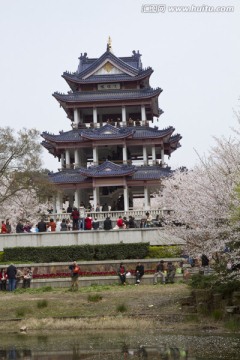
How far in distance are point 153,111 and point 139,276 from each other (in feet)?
109

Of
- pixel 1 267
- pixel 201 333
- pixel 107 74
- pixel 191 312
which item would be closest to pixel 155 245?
pixel 1 267

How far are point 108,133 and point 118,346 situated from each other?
38.1 meters

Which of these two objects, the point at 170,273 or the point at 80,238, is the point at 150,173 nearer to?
the point at 80,238

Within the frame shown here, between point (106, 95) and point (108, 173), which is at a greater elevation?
point (106, 95)

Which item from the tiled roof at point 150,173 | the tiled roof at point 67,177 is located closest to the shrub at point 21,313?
the tiled roof at point 67,177

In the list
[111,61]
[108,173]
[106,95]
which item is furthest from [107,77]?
[108,173]

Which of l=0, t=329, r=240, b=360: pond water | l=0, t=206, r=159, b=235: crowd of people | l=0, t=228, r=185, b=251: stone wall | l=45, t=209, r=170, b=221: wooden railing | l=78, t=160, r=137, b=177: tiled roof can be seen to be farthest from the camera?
l=78, t=160, r=137, b=177: tiled roof

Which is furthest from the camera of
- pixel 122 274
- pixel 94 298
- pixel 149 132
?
pixel 149 132

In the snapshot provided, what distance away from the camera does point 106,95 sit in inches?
2589

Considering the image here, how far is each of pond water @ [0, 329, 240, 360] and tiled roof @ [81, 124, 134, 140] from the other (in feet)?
110

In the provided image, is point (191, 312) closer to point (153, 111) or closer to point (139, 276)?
point (139, 276)

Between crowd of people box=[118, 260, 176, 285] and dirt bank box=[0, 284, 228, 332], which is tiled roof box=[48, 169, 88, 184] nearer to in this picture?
crowd of people box=[118, 260, 176, 285]

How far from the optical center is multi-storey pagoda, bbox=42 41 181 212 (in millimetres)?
63031

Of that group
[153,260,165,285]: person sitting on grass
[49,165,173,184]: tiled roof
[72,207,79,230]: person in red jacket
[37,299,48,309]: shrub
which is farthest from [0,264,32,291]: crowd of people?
[49,165,173,184]: tiled roof
